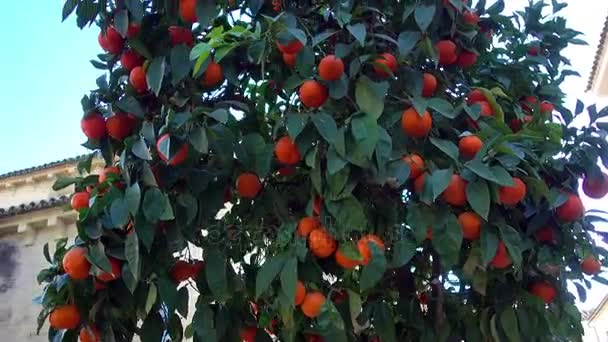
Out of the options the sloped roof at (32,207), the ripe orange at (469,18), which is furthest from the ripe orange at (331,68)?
the sloped roof at (32,207)

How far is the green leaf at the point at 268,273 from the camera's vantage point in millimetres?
1854

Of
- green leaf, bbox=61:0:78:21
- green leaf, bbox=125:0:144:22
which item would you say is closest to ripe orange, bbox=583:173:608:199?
green leaf, bbox=125:0:144:22

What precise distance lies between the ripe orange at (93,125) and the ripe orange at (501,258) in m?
1.36

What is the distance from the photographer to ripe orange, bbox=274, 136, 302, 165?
2.05m

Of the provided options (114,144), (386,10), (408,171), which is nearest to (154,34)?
(114,144)

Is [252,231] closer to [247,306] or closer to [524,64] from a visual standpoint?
[247,306]

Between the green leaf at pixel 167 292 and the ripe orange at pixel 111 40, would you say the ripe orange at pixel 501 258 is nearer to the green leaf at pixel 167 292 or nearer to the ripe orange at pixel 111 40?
the green leaf at pixel 167 292

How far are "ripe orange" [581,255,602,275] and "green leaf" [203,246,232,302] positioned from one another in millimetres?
1182

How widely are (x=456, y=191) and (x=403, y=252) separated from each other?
24 centimetres

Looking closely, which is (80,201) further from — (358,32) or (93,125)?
(358,32)

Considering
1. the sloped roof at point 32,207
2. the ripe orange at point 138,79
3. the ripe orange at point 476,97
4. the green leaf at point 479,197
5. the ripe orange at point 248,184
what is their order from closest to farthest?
the green leaf at point 479,197 < the ripe orange at point 248,184 < the ripe orange at point 138,79 < the ripe orange at point 476,97 < the sloped roof at point 32,207

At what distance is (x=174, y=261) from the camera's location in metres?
2.09

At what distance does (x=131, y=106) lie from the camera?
2182 millimetres

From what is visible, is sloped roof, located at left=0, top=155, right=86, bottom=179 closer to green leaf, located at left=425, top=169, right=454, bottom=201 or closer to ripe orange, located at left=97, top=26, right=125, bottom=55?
ripe orange, located at left=97, top=26, right=125, bottom=55
